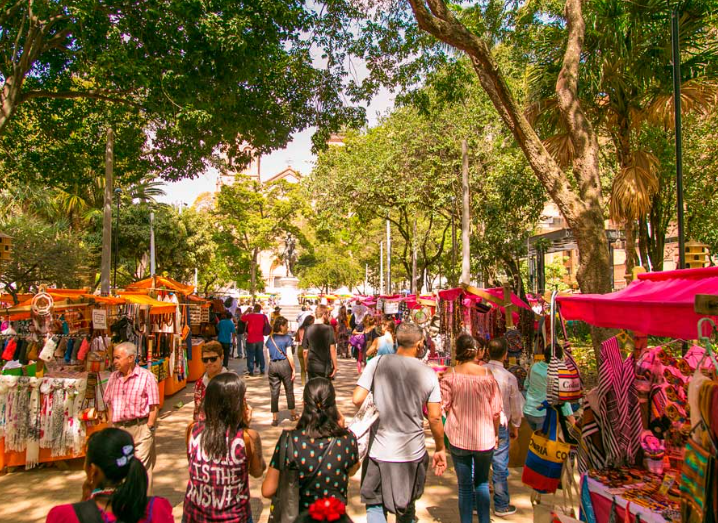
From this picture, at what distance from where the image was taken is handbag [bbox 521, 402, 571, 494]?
4.22 meters

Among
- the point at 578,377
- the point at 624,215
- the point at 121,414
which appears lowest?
the point at 121,414

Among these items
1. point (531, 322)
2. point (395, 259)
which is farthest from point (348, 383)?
point (395, 259)

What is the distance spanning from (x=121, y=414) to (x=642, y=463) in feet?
13.2

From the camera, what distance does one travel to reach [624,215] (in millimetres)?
10492

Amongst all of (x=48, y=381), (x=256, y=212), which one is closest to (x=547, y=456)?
(x=48, y=381)

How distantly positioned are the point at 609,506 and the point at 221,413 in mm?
2578

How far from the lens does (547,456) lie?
4258mm

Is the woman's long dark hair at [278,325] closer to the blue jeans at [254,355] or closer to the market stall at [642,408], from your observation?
the market stall at [642,408]

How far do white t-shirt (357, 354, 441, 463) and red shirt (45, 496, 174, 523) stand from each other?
5.88 ft

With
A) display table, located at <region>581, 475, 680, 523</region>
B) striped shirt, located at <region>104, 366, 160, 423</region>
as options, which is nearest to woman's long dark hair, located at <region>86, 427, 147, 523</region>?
striped shirt, located at <region>104, 366, 160, 423</region>

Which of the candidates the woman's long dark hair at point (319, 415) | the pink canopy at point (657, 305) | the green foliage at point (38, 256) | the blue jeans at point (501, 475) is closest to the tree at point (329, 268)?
the green foliage at point (38, 256)

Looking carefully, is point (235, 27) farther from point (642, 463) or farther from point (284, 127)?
point (642, 463)

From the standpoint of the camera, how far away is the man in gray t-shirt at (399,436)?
3867 mm

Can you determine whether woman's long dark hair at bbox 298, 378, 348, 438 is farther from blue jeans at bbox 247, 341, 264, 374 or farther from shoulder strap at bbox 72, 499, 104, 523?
blue jeans at bbox 247, 341, 264, 374
